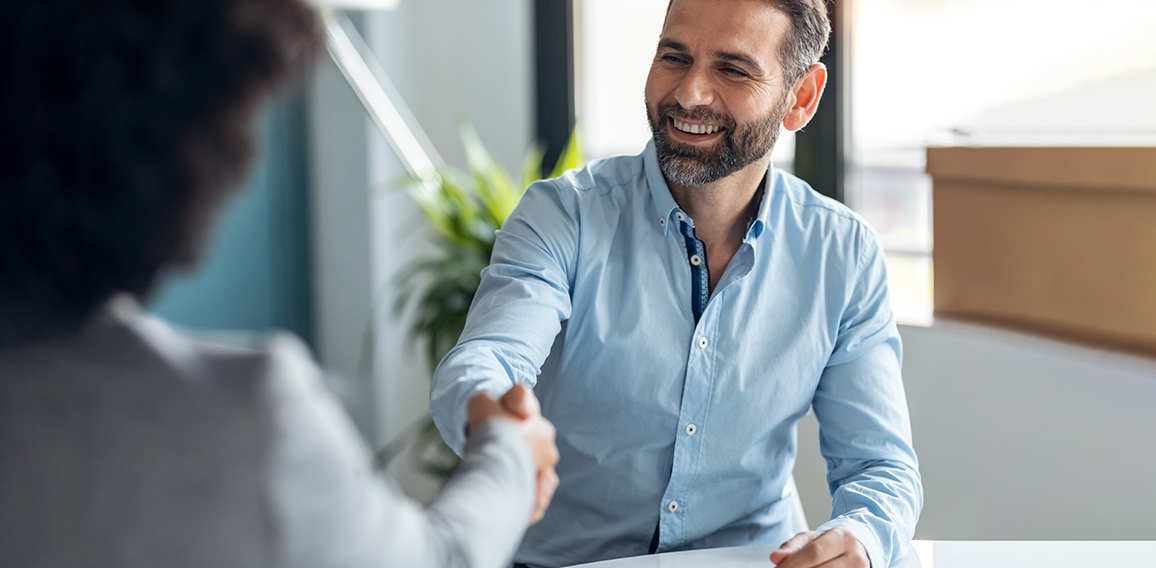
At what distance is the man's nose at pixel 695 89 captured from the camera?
137 centimetres

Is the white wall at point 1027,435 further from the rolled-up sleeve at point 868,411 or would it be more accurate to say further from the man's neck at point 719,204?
the man's neck at point 719,204

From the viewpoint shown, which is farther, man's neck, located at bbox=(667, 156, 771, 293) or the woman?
man's neck, located at bbox=(667, 156, 771, 293)

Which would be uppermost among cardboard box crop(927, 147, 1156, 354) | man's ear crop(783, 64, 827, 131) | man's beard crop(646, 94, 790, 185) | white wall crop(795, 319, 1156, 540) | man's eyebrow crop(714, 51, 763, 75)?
man's eyebrow crop(714, 51, 763, 75)

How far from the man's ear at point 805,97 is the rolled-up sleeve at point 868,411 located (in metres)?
0.22

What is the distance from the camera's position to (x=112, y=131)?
49 centimetres

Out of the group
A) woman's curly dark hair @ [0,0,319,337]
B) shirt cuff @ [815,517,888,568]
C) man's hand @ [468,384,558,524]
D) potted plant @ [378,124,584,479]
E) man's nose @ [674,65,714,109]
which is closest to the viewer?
woman's curly dark hair @ [0,0,319,337]

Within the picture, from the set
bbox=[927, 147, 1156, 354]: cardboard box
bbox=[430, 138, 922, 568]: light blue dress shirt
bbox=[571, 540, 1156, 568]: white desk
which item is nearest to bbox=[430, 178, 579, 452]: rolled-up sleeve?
bbox=[430, 138, 922, 568]: light blue dress shirt

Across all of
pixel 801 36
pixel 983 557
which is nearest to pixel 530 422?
pixel 983 557

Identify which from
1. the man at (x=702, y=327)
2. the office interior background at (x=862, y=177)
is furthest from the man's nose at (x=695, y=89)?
the office interior background at (x=862, y=177)

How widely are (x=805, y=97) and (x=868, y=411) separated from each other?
1.68 feet

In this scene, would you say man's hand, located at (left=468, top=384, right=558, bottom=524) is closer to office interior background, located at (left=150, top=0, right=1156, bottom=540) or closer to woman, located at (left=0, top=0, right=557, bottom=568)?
office interior background, located at (left=150, top=0, right=1156, bottom=540)

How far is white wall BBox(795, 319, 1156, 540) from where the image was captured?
5.10 feet

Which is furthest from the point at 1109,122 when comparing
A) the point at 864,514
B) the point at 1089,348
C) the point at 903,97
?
the point at 864,514

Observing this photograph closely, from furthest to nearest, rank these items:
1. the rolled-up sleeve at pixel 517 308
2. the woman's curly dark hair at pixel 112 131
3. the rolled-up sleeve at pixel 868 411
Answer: the rolled-up sleeve at pixel 868 411 → the rolled-up sleeve at pixel 517 308 → the woman's curly dark hair at pixel 112 131
